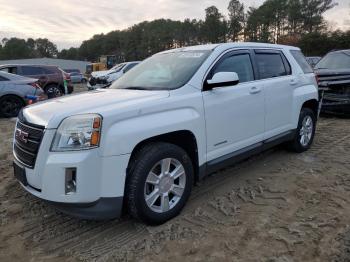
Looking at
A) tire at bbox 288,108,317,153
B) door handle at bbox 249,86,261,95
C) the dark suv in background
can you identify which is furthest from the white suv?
the dark suv in background

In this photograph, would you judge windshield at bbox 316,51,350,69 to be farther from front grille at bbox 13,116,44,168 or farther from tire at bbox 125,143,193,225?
front grille at bbox 13,116,44,168

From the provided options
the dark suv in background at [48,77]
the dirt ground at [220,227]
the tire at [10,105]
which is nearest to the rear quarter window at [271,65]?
the dirt ground at [220,227]

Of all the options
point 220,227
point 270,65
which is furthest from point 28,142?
point 270,65

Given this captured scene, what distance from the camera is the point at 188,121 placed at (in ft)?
12.3

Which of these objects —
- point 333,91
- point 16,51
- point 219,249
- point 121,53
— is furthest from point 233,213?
point 16,51

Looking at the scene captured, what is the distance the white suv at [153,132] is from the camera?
3162 mm

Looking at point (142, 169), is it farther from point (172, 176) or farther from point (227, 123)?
point (227, 123)

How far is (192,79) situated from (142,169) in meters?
1.21

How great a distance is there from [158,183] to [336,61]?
7700mm

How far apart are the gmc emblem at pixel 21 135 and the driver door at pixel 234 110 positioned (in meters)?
1.79

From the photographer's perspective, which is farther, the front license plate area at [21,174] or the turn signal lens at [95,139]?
the front license plate area at [21,174]

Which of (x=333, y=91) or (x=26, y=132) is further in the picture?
(x=333, y=91)

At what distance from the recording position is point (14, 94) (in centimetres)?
1050

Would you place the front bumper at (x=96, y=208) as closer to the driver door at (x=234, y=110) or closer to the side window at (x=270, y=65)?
the driver door at (x=234, y=110)
